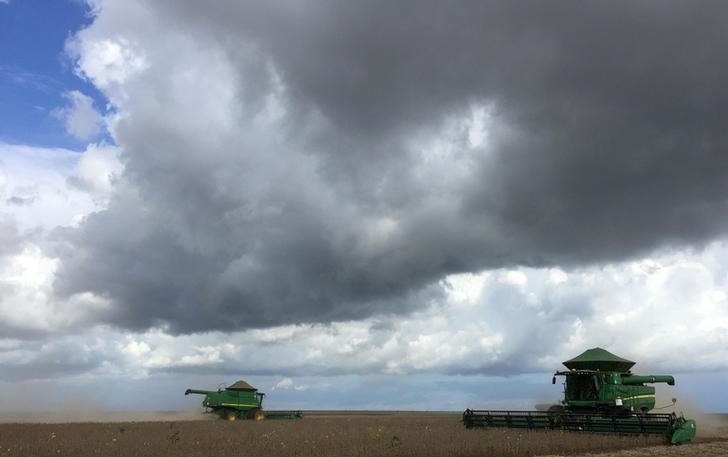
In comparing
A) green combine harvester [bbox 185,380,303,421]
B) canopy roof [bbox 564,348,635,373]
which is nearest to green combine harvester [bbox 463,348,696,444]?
canopy roof [bbox 564,348,635,373]

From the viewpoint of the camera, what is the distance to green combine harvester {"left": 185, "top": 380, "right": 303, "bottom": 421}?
6800 centimetres

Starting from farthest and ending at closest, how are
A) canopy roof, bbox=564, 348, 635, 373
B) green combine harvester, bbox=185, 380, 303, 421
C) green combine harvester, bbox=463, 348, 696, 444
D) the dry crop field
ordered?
green combine harvester, bbox=185, 380, 303, 421, canopy roof, bbox=564, 348, 635, 373, green combine harvester, bbox=463, 348, 696, 444, the dry crop field

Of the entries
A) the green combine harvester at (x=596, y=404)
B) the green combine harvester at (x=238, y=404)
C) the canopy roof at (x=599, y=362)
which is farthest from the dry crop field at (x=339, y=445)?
the green combine harvester at (x=238, y=404)

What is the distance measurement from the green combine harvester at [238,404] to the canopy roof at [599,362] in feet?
119

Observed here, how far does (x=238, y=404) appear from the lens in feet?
226

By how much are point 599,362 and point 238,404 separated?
41951mm

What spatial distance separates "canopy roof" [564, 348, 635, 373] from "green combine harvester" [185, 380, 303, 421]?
36307mm

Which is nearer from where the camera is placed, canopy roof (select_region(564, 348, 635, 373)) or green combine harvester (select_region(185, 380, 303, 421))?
canopy roof (select_region(564, 348, 635, 373))

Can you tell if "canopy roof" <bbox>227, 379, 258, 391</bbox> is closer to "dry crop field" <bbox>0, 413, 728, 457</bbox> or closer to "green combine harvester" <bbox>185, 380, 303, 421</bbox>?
"green combine harvester" <bbox>185, 380, 303, 421</bbox>

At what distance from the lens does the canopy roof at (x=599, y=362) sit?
44.2 metres

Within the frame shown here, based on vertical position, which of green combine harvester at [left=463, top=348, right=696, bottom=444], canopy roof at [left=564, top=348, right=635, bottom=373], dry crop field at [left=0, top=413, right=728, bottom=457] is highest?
canopy roof at [left=564, top=348, right=635, bottom=373]

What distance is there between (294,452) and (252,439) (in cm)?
888

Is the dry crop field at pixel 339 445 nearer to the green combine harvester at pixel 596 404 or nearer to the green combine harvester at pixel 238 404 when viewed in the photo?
the green combine harvester at pixel 596 404

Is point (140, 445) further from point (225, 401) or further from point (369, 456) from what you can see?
point (225, 401)
